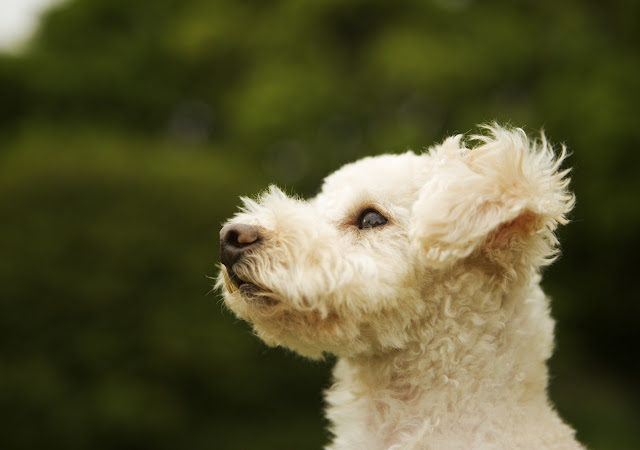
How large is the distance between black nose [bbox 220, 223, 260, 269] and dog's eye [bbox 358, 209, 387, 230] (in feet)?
1.40

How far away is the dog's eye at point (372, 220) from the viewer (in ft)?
9.52

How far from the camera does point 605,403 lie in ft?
47.1

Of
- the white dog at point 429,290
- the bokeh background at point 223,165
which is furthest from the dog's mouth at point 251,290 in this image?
the bokeh background at point 223,165

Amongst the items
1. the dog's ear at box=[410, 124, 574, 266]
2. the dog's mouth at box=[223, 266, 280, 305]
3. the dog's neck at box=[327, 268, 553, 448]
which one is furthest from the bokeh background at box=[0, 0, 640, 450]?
the dog's ear at box=[410, 124, 574, 266]

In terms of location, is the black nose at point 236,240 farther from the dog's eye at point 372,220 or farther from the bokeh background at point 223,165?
the bokeh background at point 223,165

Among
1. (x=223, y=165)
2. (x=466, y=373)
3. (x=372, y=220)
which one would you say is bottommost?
(x=466, y=373)

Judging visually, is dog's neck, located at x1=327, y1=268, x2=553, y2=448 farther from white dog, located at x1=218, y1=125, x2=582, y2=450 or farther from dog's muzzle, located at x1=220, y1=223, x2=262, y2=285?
dog's muzzle, located at x1=220, y1=223, x2=262, y2=285

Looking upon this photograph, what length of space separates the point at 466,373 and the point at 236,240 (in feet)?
3.15

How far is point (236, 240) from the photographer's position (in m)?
2.75

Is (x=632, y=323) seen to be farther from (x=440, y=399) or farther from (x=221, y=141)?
(x=440, y=399)

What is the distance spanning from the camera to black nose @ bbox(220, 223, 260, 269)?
2732 millimetres

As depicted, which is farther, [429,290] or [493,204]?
[429,290]

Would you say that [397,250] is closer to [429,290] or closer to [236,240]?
[429,290]

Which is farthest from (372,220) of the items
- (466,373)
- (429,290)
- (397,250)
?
(466,373)
